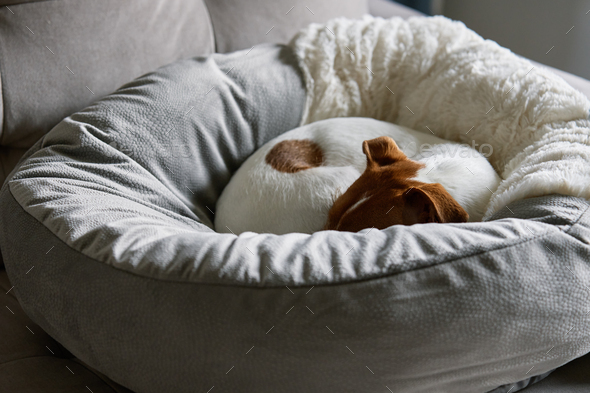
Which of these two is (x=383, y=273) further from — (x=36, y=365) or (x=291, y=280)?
(x=36, y=365)

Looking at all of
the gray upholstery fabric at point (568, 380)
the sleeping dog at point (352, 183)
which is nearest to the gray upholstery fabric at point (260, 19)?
the sleeping dog at point (352, 183)

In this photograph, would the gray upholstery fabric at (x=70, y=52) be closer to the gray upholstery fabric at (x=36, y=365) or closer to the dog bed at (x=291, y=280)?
the dog bed at (x=291, y=280)

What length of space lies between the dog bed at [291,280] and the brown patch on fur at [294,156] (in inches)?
10.2

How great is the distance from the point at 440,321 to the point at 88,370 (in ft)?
2.29

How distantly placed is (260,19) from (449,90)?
2.19 ft

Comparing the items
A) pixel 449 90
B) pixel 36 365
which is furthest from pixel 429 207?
pixel 36 365

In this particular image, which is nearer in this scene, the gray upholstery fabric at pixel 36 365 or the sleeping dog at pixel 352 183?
the gray upholstery fabric at pixel 36 365

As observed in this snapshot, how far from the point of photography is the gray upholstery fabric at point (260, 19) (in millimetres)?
1544

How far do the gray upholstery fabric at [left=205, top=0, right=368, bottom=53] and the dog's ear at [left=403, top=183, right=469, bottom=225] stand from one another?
34.8 inches

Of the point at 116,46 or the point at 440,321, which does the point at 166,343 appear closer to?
the point at 440,321

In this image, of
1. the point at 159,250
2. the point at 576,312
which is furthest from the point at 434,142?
the point at 159,250

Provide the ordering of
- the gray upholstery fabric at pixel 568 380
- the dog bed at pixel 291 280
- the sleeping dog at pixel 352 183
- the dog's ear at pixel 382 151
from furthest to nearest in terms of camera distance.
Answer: the dog's ear at pixel 382 151, the sleeping dog at pixel 352 183, the gray upholstery fabric at pixel 568 380, the dog bed at pixel 291 280

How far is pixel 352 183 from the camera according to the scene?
1.17m

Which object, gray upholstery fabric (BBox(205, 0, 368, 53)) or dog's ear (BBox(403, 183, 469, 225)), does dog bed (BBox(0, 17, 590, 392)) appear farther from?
gray upholstery fabric (BBox(205, 0, 368, 53))
